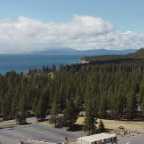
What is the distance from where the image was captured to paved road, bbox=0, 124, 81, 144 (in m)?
69.8

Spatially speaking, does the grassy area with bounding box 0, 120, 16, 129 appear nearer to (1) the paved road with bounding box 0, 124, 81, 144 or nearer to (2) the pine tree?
(1) the paved road with bounding box 0, 124, 81, 144

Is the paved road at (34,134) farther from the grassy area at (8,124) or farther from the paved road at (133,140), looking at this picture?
the paved road at (133,140)

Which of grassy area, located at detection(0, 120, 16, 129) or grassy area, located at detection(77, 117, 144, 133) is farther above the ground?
grassy area, located at detection(77, 117, 144, 133)

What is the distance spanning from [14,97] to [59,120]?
21184 millimetres

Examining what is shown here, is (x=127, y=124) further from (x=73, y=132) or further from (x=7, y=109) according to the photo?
(x=7, y=109)

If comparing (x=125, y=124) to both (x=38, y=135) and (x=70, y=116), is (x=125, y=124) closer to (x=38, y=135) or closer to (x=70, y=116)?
(x=70, y=116)

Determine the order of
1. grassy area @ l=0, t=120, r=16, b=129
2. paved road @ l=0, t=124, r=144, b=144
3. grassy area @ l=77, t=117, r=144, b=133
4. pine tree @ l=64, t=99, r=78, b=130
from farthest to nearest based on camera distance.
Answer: grassy area @ l=0, t=120, r=16, b=129, pine tree @ l=64, t=99, r=78, b=130, grassy area @ l=77, t=117, r=144, b=133, paved road @ l=0, t=124, r=144, b=144

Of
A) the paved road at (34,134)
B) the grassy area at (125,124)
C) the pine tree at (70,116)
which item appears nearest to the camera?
the paved road at (34,134)

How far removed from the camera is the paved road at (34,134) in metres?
69.8

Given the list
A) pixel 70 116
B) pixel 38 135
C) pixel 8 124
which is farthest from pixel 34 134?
pixel 8 124

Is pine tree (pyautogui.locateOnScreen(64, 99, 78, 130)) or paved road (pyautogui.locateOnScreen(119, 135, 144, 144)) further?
pine tree (pyautogui.locateOnScreen(64, 99, 78, 130))

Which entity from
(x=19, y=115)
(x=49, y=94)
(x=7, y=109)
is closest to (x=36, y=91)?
(x=49, y=94)

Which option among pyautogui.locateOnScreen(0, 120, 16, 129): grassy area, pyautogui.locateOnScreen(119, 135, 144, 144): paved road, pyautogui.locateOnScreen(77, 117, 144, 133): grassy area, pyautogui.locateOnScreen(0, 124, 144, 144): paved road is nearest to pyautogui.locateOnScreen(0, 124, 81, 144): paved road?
pyautogui.locateOnScreen(0, 124, 144, 144): paved road

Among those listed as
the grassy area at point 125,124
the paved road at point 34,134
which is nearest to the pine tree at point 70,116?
the grassy area at point 125,124
